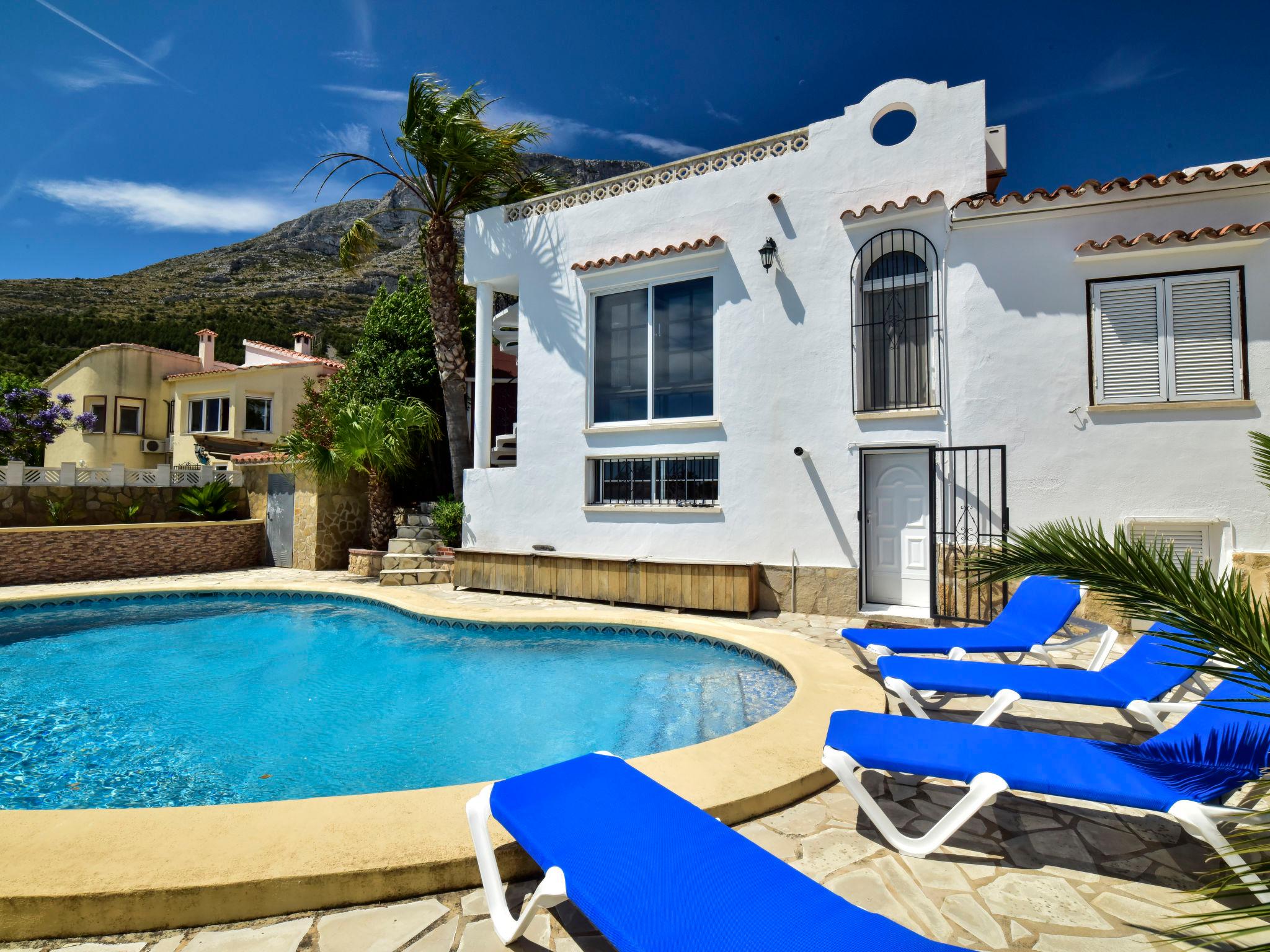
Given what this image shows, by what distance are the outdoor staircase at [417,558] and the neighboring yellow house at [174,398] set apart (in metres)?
14.7

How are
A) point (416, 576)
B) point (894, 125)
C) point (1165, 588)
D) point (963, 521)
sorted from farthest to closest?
point (416, 576) < point (894, 125) < point (963, 521) < point (1165, 588)

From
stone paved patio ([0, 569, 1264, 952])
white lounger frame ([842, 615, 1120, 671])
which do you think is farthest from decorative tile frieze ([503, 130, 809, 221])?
stone paved patio ([0, 569, 1264, 952])

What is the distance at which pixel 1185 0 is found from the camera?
11.0 m

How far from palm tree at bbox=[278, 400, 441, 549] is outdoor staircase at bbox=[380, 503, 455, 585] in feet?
2.12

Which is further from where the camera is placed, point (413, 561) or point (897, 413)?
point (413, 561)

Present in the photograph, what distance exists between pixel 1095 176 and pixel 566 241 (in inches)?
327

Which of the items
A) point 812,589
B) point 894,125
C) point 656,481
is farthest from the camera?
point 656,481

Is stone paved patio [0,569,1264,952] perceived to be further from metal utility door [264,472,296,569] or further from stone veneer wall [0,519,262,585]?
metal utility door [264,472,296,569]

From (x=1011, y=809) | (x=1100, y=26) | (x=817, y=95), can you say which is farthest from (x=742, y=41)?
(x=1011, y=809)

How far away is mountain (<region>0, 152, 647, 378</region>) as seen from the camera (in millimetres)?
40875

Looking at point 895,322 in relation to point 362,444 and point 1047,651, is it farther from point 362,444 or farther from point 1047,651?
point 362,444

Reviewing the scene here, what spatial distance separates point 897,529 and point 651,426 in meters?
4.32

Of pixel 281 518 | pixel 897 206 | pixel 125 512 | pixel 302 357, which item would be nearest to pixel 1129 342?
pixel 897 206

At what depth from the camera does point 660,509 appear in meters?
10.7
